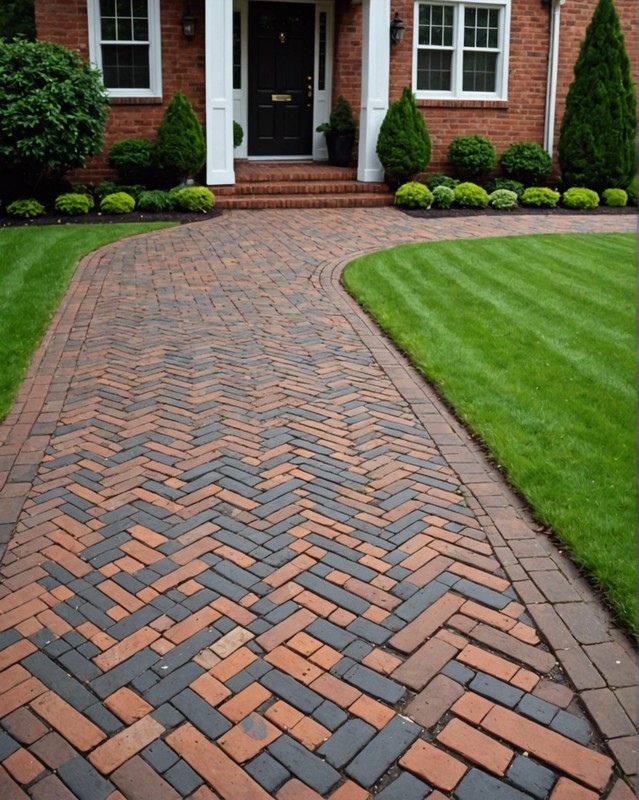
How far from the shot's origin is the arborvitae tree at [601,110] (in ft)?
50.5

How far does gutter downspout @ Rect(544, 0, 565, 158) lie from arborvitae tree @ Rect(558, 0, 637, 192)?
2.72 ft

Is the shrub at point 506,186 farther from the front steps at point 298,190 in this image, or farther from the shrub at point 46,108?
the shrub at point 46,108

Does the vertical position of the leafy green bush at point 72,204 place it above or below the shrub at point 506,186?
below

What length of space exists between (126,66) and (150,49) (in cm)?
51

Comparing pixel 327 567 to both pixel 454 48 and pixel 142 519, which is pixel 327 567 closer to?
pixel 142 519

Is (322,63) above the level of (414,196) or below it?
above

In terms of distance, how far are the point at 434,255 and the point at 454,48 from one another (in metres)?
7.54

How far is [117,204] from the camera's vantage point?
1339cm

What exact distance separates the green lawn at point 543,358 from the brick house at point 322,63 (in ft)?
18.6

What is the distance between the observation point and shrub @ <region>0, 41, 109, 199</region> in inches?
496

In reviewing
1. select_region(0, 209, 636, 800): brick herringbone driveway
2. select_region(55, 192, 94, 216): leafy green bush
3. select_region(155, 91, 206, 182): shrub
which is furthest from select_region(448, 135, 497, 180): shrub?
select_region(0, 209, 636, 800): brick herringbone driveway

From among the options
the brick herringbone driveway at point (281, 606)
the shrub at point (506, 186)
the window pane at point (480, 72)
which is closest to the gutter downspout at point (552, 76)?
the window pane at point (480, 72)

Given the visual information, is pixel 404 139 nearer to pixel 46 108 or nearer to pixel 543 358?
pixel 46 108

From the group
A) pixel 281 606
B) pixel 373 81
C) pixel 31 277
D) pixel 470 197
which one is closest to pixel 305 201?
pixel 373 81
